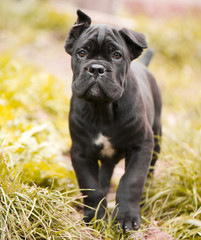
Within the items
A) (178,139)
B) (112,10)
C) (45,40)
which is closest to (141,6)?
(112,10)

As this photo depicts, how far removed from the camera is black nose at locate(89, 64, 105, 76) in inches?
126

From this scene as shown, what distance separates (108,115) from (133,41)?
68 cm

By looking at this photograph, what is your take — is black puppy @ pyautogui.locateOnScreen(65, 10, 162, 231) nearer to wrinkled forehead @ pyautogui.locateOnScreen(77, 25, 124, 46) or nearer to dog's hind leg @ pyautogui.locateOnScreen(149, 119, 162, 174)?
wrinkled forehead @ pyautogui.locateOnScreen(77, 25, 124, 46)

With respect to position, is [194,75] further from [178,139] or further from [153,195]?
[153,195]

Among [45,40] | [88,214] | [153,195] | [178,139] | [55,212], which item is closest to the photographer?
[55,212]

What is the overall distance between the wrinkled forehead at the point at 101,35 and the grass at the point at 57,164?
44.2 inches

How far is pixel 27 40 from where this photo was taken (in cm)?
967

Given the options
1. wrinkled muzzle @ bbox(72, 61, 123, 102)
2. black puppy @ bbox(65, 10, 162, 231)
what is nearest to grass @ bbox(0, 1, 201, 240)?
black puppy @ bbox(65, 10, 162, 231)

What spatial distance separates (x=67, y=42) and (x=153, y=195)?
1.83m

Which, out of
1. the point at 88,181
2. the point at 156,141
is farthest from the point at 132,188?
the point at 156,141

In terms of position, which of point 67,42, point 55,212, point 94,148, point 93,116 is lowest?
point 55,212

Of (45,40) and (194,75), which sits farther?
(45,40)

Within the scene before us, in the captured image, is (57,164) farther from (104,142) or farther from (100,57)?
(100,57)

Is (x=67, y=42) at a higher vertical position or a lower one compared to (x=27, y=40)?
higher
